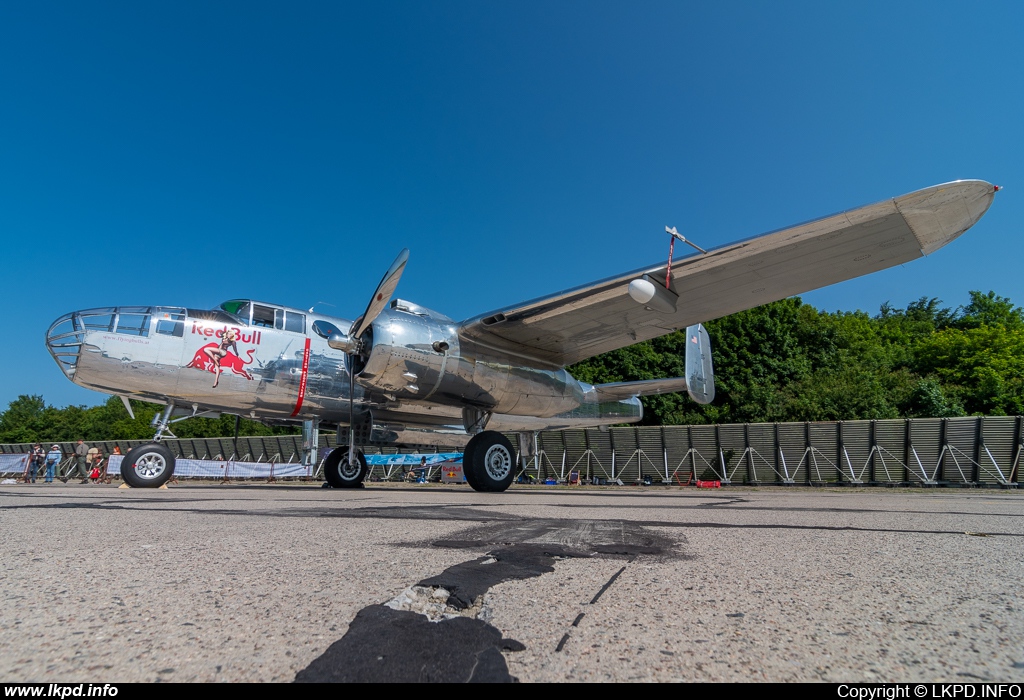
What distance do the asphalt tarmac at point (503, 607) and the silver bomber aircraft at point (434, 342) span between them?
16.1 ft

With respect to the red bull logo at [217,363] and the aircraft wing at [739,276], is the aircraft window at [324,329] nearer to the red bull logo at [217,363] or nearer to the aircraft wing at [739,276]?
the red bull logo at [217,363]

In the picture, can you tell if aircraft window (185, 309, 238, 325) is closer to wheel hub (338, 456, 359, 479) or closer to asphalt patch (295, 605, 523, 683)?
wheel hub (338, 456, 359, 479)

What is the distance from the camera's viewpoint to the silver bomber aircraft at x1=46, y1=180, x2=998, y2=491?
25.1 ft

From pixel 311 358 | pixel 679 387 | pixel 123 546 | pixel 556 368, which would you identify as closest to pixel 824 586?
pixel 123 546

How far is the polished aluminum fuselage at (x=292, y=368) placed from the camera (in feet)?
30.3

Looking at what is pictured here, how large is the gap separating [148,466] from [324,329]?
13.7ft

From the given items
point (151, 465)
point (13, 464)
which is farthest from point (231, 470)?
point (151, 465)

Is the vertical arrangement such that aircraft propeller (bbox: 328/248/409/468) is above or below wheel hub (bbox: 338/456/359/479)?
above

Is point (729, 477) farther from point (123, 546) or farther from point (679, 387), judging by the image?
point (123, 546)

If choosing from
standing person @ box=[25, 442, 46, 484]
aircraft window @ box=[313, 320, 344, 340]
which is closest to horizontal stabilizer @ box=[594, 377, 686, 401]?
aircraft window @ box=[313, 320, 344, 340]

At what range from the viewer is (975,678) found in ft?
4.28

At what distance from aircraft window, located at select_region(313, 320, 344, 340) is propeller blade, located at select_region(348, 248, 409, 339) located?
2550 millimetres

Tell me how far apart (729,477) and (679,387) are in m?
7.81

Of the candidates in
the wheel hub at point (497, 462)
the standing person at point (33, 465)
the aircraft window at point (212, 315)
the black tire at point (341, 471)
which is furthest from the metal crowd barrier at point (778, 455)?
the aircraft window at point (212, 315)
